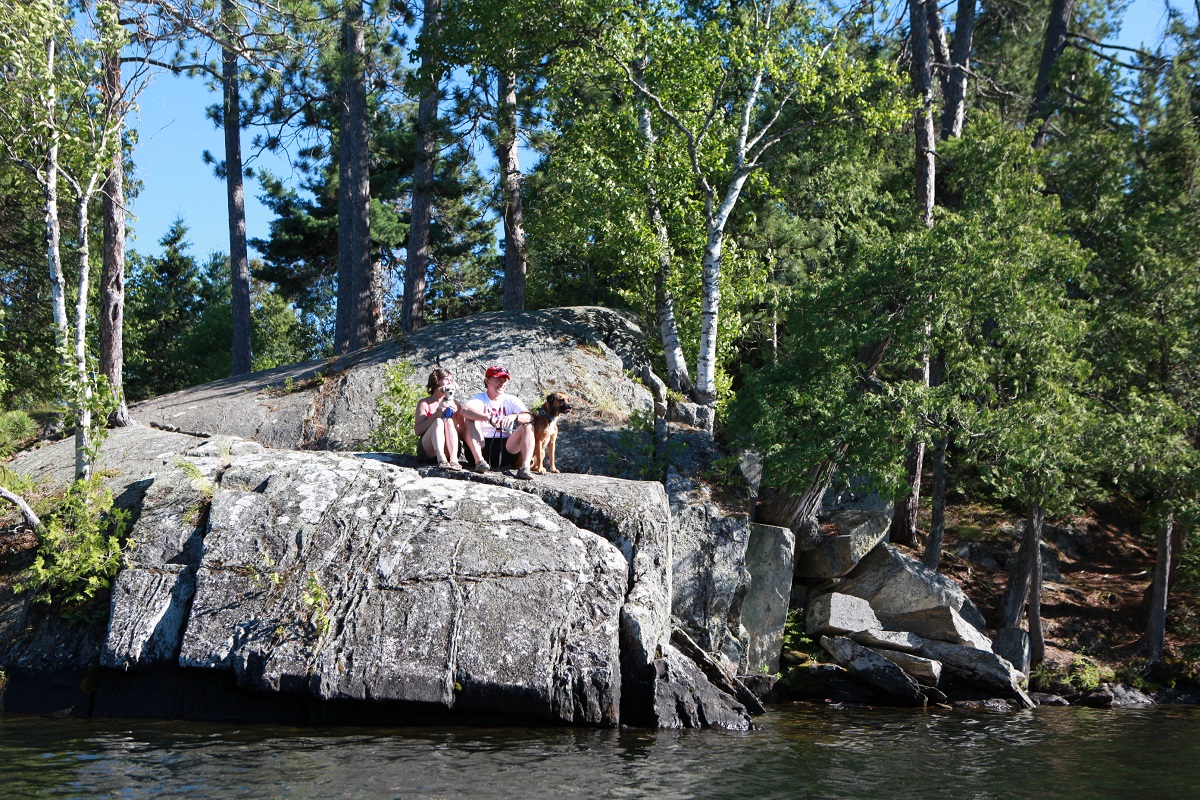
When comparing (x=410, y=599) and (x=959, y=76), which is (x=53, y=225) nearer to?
(x=410, y=599)

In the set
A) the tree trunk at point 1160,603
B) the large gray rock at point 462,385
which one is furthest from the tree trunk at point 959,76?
the tree trunk at point 1160,603

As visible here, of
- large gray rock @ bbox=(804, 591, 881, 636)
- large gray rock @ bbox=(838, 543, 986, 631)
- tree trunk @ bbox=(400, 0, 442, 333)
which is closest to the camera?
large gray rock @ bbox=(804, 591, 881, 636)

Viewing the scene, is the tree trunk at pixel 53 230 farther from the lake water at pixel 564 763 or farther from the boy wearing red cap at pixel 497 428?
the boy wearing red cap at pixel 497 428

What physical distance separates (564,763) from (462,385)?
8524mm

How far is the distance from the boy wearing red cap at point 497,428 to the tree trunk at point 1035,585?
8.43 meters

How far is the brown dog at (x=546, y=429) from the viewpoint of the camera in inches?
423

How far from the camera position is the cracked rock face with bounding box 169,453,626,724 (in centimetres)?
854

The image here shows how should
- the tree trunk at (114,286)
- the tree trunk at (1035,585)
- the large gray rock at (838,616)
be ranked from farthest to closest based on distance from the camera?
the tree trunk at (1035,585) < the large gray rock at (838,616) < the tree trunk at (114,286)

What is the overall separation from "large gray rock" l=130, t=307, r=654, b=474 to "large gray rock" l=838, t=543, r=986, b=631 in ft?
13.3

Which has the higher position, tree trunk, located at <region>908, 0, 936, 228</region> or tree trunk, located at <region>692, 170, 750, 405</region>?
tree trunk, located at <region>908, 0, 936, 228</region>

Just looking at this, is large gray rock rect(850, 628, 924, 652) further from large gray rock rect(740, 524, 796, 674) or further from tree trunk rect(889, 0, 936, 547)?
tree trunk rect(889, 0, 936, 547)

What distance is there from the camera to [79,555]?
9.32 metres

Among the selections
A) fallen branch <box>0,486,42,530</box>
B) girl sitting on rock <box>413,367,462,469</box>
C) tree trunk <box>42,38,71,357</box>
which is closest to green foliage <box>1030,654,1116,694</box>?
girl sitting on rock <box>413,367,462,469</box>

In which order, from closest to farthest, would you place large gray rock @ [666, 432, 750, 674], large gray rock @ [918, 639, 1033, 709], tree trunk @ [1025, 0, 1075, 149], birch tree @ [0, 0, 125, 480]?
birch tree @ [0, 0, 125, 480], large gray rock @ [666, 432, 750, 674], large gray rock @ [918, 639, 1033, 709], tree trunk @ [1025, 0, 1075, 149]
